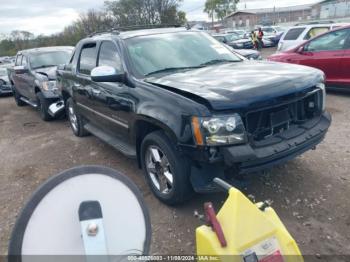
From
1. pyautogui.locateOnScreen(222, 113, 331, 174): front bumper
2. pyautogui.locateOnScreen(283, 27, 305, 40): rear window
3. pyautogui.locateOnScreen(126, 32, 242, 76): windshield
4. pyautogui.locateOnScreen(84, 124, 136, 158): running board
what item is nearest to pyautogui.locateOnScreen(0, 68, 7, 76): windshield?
pyautogui.locateOnScreen(84, 124, 136, 158): running board

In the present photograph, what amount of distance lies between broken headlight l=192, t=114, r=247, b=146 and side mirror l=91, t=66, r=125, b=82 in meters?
1.33

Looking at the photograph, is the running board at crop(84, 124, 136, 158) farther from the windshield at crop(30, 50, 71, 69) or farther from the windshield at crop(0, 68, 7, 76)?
the windshield at crop(0, 68, 7, 76)

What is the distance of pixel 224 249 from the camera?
1.75m

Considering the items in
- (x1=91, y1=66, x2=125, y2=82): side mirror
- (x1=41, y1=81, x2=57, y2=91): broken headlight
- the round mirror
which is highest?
(x1=91, y1=66, x2=125, y2=82): side mirror

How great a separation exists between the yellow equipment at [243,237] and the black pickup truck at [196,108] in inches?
36.3

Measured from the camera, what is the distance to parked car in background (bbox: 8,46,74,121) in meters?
7.68

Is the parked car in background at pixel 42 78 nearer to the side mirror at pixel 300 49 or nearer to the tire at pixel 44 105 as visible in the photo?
the tire at pixel 44 105

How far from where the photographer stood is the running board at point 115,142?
403 centimetres

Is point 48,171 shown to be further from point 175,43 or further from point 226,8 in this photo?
point 226,8

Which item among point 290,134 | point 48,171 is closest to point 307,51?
point 290,134

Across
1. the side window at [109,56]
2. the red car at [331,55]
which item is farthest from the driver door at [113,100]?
the red car at [331,55]

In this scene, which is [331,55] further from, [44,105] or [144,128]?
[44,105]

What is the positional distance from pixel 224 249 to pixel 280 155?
1486mm

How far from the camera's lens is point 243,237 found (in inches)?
69.7
